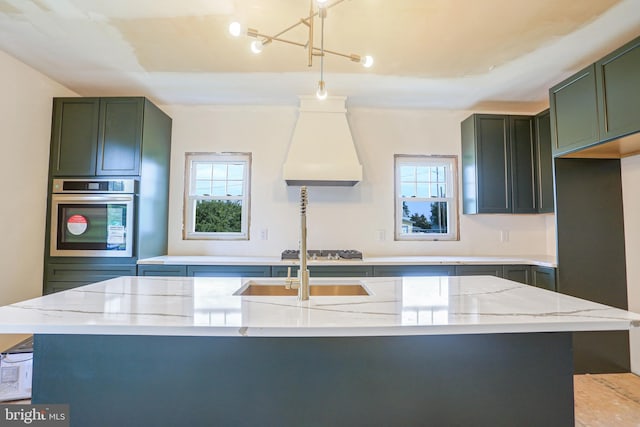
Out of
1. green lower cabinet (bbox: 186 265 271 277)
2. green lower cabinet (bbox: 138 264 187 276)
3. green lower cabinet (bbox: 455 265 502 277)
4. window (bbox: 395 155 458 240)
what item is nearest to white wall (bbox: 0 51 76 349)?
green lower cabinet (bbox: 138 264 187 276)

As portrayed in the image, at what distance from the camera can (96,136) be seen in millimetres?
2807

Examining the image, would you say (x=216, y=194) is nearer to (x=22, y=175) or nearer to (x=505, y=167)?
(x=22, y=175)

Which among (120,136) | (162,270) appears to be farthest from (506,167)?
(120,136)

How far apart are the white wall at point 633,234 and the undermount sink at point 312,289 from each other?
2.61 meters

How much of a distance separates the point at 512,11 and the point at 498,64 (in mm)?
709

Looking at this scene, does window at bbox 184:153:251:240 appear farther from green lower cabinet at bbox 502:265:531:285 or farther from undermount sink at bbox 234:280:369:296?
green lower cabinet at bbox 502:265:531:285

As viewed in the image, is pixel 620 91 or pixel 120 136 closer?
pixel 620 91

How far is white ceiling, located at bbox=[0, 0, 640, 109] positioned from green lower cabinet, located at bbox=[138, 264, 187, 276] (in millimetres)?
1726

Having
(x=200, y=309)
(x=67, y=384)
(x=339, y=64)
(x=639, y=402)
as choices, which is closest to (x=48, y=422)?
(x=67, y=384)

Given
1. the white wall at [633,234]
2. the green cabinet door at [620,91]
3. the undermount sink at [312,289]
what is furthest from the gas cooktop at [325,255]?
the white wall at [633,234]

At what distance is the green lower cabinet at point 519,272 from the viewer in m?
2.86

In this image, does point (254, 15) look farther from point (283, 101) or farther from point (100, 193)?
point (100, 193)

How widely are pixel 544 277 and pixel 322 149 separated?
2.38 metres

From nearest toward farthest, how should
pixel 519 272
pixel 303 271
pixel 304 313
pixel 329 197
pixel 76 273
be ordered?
pixel 304 313 < pixel 303 271 < pixel 76 273 < pixel 519 272 < pixel 329 197
